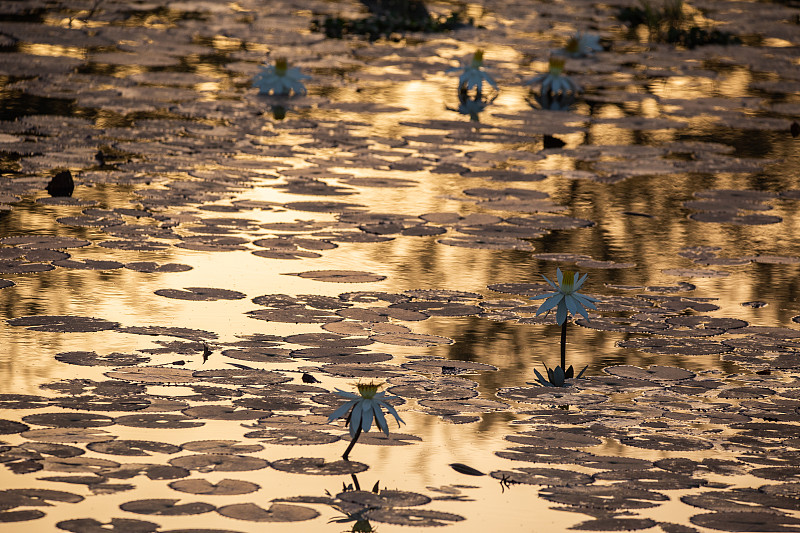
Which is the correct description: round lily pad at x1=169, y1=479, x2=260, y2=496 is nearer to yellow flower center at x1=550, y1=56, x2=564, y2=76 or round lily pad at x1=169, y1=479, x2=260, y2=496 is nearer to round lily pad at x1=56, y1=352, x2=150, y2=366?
round lily pad at x1=56, y1=352, x2=150, y2=366

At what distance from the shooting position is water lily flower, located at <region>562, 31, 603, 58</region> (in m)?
12.0

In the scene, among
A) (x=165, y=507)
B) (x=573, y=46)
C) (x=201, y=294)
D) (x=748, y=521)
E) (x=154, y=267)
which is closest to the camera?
(x=165, y=507)

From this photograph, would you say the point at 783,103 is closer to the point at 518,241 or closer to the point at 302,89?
the point at 302,89

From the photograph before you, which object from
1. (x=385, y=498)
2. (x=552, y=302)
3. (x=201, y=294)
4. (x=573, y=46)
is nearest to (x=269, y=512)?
(x=385, y=498)

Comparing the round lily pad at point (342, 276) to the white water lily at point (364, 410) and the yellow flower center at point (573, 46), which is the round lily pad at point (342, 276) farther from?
the yellow flower center at point (573, 46)

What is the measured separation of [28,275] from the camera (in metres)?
5.88

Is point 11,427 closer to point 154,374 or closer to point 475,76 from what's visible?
point 154,374

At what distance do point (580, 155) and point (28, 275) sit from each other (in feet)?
12.8

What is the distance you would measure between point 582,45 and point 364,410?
844cm

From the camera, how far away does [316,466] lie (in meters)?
4.21

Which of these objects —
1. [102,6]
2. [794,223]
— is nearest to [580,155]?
[794,223]

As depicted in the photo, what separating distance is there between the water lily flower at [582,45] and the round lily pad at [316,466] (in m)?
8.18

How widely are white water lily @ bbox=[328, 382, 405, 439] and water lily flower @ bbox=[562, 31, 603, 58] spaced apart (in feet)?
26.4

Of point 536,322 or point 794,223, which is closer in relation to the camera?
point 536,322
